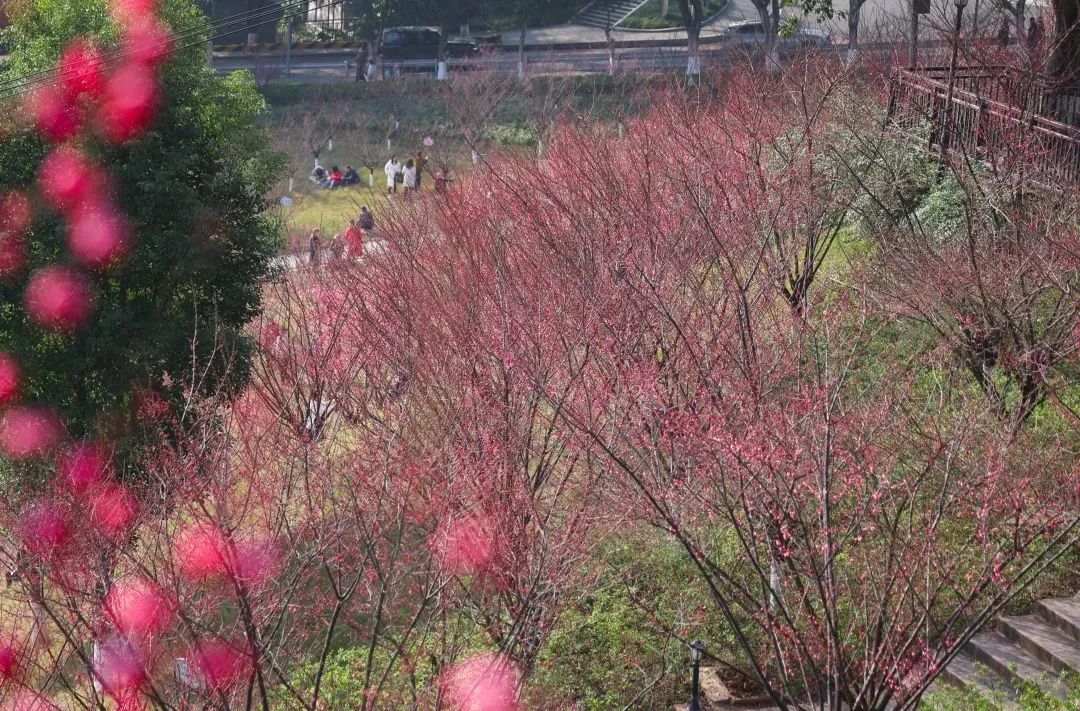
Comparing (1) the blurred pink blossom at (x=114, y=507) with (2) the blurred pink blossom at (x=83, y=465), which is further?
(2) the blurred pink blossom at (x=83, y=465)

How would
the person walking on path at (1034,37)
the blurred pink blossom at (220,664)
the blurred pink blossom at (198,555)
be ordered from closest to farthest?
1. the blurred pink blossom at (220,664)
2. the blurred pink blossom at (198,555)
3. the person walking on path at (1034,37)

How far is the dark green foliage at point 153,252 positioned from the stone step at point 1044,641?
9.07m

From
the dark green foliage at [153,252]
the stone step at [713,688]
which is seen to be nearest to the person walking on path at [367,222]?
the dark green foliage at [153,252]

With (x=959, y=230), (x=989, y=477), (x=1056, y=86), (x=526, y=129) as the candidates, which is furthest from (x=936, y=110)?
(x=526, y=129)

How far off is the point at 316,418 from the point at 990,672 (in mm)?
6271

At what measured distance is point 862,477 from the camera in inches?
338

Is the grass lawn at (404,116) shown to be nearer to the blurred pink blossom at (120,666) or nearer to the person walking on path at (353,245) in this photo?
the person walking on path at (353,245)

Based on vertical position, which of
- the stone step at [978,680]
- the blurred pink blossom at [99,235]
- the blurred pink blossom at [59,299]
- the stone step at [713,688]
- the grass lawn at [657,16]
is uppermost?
the grass lawn at [657,16]

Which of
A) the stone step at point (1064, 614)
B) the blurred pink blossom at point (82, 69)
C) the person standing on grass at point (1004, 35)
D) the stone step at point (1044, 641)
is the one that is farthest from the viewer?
the person standing on grass at point (1004, 35)

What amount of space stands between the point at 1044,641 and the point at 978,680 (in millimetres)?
643

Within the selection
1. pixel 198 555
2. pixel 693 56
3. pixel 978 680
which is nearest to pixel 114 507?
pixel 198 555

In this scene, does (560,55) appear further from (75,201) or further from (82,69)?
(75,201)

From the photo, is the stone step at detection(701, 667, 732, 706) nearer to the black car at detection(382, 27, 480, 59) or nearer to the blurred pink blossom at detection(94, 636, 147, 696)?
the blurred pink blossom at detection(94, 636, 147, 696)

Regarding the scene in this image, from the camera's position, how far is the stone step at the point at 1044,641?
32.6 feet
